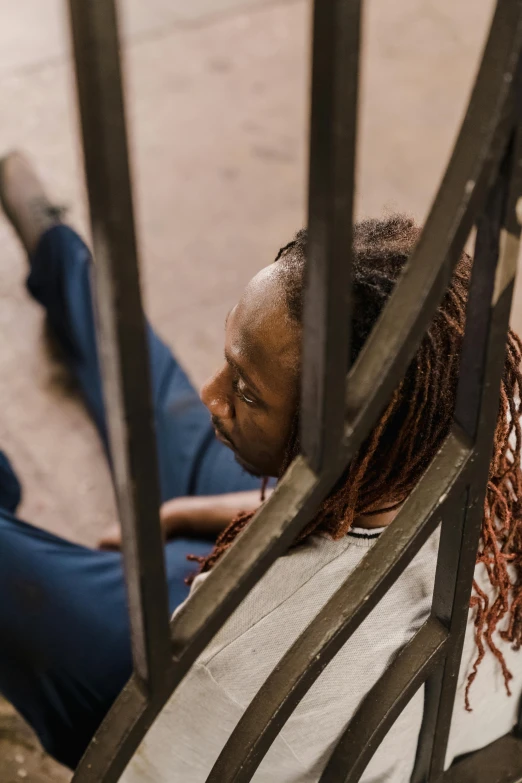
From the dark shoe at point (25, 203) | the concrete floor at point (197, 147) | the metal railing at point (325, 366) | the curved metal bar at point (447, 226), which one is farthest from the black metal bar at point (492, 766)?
the dark shoe at point (25, 203)

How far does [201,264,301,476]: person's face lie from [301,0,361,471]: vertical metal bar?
0.98 feet

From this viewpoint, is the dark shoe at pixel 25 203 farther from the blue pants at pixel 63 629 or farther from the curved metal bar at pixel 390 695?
the curved metal bar at pixel 390 695

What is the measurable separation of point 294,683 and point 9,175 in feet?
5.87

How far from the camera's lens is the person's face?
0.87 m

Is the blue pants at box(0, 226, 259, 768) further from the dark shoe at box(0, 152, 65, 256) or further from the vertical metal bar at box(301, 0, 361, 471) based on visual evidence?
the dark shoe at box(0, 152, 65, 256)

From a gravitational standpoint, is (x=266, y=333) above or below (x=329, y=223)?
below

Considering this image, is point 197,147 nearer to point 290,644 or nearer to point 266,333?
point 266,333

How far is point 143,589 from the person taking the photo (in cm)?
57

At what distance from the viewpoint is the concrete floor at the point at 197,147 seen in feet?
6.82

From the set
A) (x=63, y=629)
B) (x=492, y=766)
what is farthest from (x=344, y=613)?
(x=63, y=629)

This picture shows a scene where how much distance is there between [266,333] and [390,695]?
33 cm

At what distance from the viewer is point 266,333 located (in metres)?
0.88

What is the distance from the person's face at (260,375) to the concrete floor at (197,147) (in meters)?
0.99

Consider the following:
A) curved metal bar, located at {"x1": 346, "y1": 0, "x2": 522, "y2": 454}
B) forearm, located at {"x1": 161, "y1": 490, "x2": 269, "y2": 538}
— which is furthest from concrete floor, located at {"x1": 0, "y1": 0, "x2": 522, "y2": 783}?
curved metal bar, located at {"x1": 346, "y1": 0, "x2": 522, "y2": 454}
